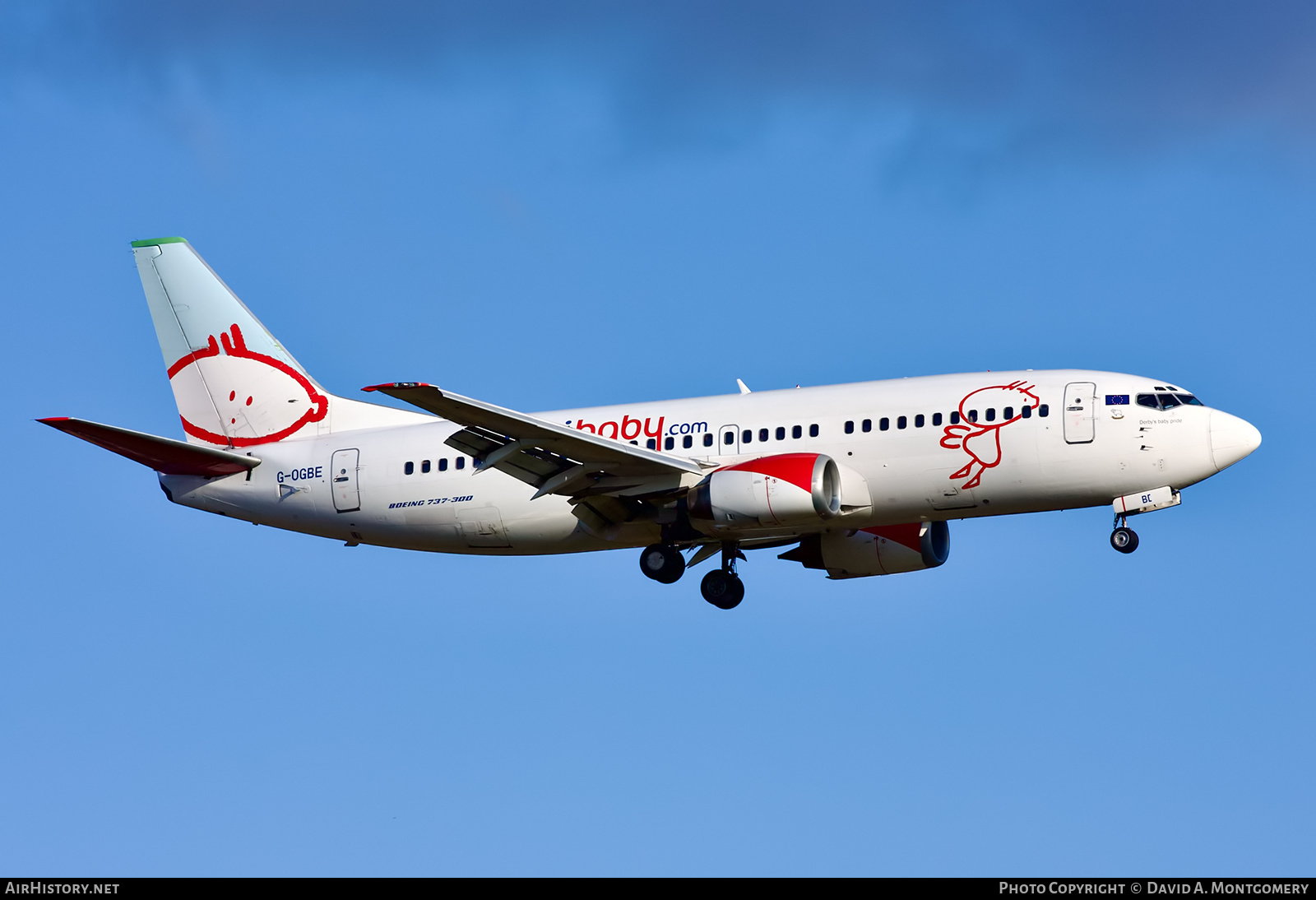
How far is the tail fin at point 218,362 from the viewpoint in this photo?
4819cm

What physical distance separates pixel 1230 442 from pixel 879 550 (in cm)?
1029

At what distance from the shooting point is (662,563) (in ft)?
146

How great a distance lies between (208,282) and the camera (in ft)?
164

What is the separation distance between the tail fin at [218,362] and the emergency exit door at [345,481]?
2.16 m

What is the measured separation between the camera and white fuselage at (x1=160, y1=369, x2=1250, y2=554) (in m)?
40.1

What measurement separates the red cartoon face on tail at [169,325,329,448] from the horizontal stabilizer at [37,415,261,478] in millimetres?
1433

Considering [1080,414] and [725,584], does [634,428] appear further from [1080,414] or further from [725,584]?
[1080,414]

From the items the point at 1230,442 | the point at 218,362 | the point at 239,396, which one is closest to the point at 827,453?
the point at 1230,442

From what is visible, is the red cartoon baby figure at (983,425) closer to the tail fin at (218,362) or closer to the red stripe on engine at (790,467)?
the red stripe on engine at (790,467)

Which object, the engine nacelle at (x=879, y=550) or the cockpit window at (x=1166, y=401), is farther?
the engine nacelle at (x=879, y=550)

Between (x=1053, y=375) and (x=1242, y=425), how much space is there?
4489mm

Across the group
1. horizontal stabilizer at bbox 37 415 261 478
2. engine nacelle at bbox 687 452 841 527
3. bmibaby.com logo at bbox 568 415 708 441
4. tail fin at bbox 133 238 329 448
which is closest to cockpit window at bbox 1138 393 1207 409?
engine nacelle at bbox 687 452 841 527

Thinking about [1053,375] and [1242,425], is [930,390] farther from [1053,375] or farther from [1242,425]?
[1242,425]

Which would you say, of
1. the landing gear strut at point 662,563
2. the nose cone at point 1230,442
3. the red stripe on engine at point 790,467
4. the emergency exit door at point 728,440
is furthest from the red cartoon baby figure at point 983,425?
the landing gear strut at point 662,563
